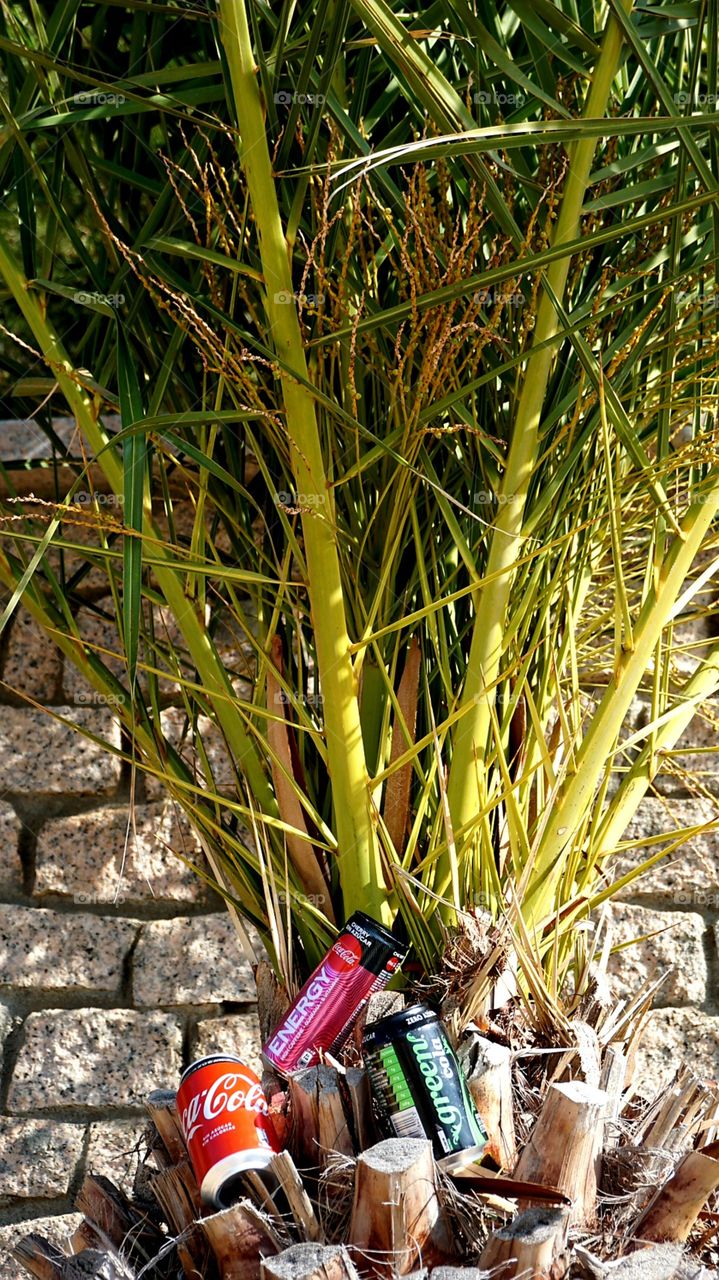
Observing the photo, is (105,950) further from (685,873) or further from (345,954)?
(685,873)

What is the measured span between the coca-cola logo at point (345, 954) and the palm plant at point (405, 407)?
2.0 inches

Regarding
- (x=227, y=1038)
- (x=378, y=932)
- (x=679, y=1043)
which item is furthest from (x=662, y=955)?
(x=378, y=932)

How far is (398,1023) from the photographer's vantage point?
29.8 inches

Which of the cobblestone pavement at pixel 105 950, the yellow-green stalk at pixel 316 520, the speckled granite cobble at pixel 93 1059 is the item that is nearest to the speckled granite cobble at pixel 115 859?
→ the cobblestone pavement at pixel 105 950

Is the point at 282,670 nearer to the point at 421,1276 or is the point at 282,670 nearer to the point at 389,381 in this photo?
the point at 389,381

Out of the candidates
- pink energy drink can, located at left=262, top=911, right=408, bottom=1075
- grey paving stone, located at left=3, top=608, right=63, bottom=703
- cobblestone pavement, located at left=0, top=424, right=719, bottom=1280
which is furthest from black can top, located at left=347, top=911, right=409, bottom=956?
grey paving stone, located at left=3, top=608, right=63, bottom=703

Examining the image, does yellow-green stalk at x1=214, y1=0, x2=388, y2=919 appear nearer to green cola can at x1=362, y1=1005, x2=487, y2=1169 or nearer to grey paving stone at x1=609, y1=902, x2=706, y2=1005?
green cola can at x1=362, y1=1005, x2=487, y2=1169

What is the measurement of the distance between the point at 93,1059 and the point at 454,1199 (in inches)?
29.2

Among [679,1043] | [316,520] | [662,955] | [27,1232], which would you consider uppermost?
[316,520]

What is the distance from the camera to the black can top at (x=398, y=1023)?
2.46 feet

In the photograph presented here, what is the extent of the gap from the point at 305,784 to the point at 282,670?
4.6 inches

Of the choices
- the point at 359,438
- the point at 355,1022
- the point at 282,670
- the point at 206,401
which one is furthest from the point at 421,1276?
the point at 206,401

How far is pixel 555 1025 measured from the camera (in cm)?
81

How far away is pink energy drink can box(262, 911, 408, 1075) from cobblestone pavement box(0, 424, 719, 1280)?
1.62ft
